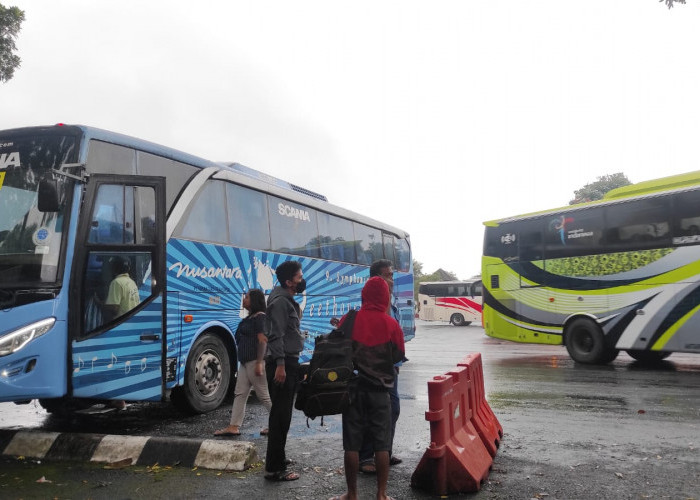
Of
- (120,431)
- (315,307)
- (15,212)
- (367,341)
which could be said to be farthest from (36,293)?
(315,307)

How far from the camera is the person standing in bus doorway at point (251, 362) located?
6582 millimetres

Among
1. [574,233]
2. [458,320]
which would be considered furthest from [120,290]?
[458,320]

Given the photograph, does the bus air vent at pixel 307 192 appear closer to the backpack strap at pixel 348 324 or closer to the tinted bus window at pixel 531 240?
the tinted bus window at pixel 531 240

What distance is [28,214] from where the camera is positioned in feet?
20.6

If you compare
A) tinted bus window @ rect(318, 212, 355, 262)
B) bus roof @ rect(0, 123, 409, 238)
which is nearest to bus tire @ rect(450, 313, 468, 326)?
bus roof @ rect(0, 123, 409, 238)

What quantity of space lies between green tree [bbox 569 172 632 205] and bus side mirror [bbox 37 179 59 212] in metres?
57.6

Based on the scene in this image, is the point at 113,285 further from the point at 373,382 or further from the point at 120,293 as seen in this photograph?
the point at 373,382

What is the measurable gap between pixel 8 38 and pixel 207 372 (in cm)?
1330

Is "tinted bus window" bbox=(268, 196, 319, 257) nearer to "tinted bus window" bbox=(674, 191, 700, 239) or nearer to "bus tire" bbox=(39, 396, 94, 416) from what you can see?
"bus tire" bbox=(39, 396, 94, 416)

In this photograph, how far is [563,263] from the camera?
13898 mm

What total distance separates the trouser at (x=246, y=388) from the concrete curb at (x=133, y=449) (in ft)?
3.67

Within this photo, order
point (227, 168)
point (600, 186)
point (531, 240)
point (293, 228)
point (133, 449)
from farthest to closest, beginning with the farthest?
point (600, 186)
point (531, 240)
point (293, 228)
point (227, 168)
point (133, 449)

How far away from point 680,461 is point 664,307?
747cm

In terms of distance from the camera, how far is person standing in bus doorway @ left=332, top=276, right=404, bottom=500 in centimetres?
426
